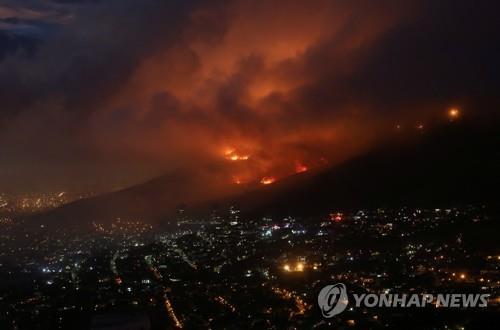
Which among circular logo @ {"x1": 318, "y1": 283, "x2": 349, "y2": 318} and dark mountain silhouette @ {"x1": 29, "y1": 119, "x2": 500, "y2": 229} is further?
dark mountain silhouette @ {"x1": 29, "y1": 119, "x2": 500, "y2": 229}

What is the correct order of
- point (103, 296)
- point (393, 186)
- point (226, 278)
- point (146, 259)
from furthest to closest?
point (393, 186), point (146, 259), point (226, 278), point (103, 296)

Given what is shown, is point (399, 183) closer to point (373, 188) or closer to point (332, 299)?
point (373, 188)

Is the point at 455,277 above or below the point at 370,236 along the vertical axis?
below

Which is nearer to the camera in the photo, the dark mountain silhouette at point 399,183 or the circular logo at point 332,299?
the circular logo at point 332,299

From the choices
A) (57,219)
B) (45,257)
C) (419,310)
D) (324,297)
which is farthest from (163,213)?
(419,310)

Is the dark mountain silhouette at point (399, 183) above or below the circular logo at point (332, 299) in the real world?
above

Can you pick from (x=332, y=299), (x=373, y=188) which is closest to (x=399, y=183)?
(x=373, y=188)

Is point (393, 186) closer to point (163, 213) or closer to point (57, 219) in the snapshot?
point (163, 213)

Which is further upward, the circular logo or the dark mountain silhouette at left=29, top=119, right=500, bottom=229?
the dark mountain silhouette at left=29, top=119, right=500, bottom=229
